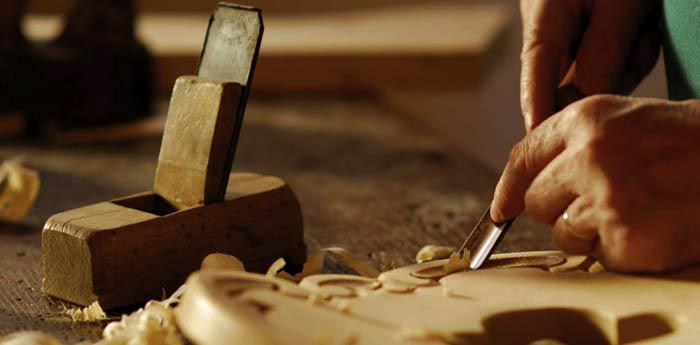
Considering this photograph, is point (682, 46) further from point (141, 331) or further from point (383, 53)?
point (383, 53)

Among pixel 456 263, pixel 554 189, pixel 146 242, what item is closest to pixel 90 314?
pixel 146 242

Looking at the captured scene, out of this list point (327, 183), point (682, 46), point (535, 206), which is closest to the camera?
point (535, 206)

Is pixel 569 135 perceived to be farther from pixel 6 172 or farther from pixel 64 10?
pixel 64 10

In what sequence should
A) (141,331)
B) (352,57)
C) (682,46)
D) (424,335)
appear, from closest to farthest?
(424,335)
(141,331)
(682,46)
(352,57)

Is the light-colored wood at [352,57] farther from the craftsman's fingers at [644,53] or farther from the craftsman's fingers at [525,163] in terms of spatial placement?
the craftsman's fingers at [525,163]

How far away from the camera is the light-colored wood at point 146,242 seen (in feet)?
3.16

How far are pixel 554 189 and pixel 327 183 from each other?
0.79m

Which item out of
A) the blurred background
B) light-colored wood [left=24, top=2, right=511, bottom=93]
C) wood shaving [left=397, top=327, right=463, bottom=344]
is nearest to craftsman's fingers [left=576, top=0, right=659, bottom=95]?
wood shaving [left=397, top=327, right=463, bottom=344]

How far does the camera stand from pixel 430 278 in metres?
0.92

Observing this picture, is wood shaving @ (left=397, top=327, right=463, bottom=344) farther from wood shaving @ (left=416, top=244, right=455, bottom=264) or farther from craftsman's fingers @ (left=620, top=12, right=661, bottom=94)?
craftsman's fingers @ (left=620, top=12, right=661, bottom=94)

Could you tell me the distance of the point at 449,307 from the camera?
2.73ft

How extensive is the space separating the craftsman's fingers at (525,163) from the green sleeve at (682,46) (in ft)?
0.74

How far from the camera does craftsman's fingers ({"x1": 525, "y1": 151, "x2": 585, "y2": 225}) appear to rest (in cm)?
92

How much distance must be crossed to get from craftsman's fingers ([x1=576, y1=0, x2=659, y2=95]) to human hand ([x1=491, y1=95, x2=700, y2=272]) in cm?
25
